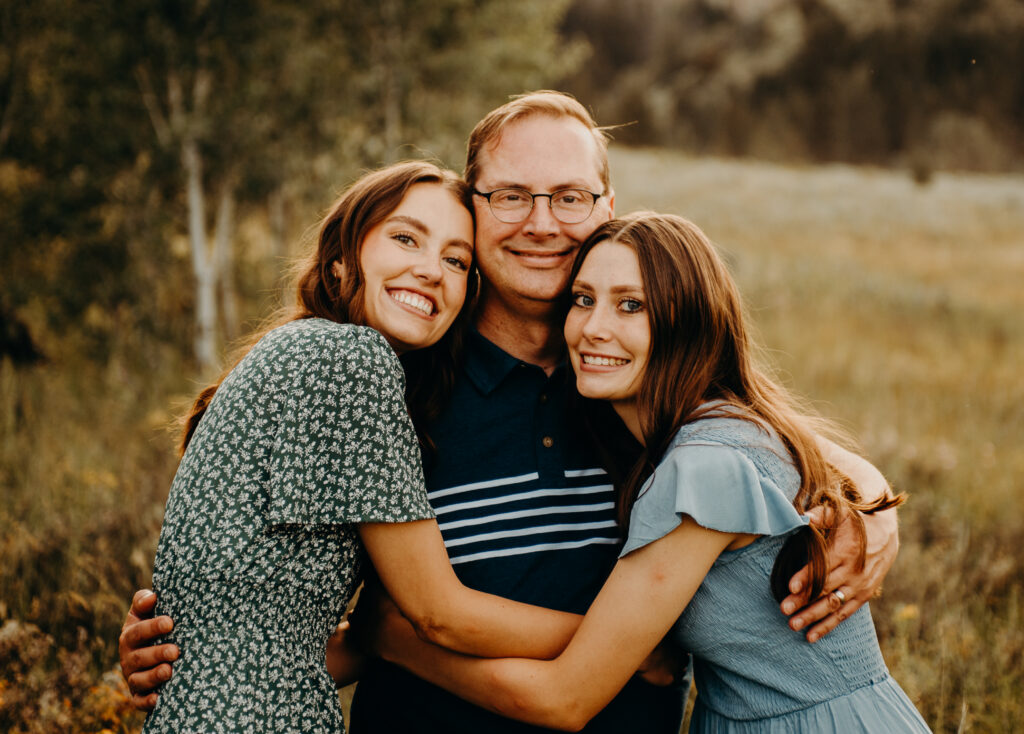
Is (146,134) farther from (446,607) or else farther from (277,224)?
(446,607)

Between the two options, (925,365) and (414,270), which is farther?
(925,365)

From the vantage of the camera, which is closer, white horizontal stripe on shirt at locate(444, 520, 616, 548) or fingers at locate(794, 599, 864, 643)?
fingers at locate(794, 599, 864, 643)

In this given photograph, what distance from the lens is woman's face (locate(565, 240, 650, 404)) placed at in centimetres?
226

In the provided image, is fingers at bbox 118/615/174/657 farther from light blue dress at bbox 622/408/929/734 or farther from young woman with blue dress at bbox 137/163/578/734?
light blue dress at bbox 622/408/929/734

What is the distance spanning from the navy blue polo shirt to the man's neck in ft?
0.57

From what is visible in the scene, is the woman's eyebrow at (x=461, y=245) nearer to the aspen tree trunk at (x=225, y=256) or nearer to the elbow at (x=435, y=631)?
the elbow at (x=435, y=631)

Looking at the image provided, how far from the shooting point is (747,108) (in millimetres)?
47906

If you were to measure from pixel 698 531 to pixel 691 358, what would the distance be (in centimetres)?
58

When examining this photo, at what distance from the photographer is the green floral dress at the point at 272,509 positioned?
1.74 meters

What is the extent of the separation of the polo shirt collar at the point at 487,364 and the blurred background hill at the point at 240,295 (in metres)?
0.71

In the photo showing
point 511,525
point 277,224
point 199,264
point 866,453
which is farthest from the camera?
point 277,224

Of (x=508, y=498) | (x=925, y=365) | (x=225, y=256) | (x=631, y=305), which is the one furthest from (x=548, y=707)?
(x=925, y=365)

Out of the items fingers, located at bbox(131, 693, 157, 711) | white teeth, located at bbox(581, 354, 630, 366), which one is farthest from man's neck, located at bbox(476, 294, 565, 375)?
fingers, located at bbox(131, 693, 157, 711)

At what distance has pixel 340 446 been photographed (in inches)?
69.2
